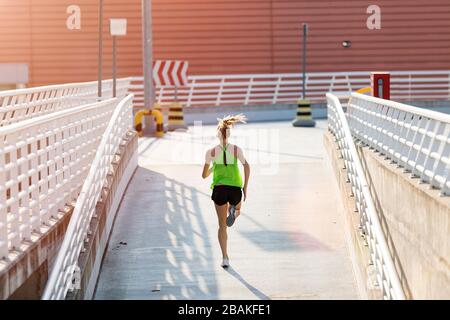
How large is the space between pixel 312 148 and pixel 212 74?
55.3 ft

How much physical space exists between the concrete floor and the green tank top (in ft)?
3.31

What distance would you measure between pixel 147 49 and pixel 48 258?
18.8 meters

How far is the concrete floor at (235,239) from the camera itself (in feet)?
39.6

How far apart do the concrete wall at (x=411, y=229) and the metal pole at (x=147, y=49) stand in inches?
573

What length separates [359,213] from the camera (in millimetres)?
13195

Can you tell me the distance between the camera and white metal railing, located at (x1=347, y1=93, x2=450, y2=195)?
35.3ft

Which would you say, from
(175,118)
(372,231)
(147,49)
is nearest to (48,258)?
(372,231)

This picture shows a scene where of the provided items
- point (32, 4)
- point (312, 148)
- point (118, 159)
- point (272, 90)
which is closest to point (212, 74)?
point (272, 90)

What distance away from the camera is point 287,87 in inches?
1647

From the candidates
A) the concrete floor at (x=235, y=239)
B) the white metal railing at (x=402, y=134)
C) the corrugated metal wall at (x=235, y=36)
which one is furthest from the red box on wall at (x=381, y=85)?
the corrugated metal wall at (x=235, y=36)

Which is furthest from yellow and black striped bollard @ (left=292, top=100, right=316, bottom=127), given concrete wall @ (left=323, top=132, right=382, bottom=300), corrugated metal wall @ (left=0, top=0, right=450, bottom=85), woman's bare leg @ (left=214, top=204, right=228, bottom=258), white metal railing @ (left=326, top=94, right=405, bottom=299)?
woman's bare leg @ (left=214, top=204, right=228, bottom=258)

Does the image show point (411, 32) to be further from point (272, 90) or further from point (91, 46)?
point (91, 46)

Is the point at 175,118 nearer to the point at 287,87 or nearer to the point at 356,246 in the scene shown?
the point at 287,87

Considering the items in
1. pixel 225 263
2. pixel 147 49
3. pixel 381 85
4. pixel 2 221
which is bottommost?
pixel 225 263
